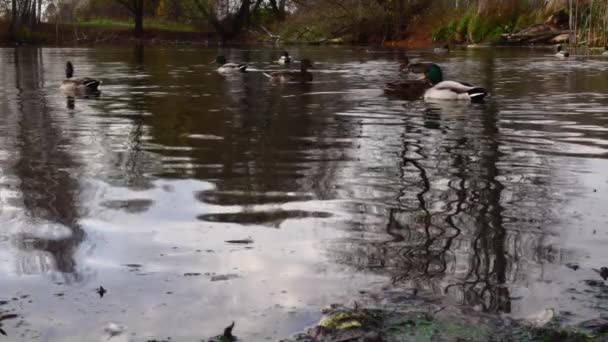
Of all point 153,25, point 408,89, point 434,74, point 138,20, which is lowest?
point 408,89

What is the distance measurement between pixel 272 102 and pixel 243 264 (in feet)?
35.3

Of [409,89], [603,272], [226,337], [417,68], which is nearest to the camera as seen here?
[226,337]

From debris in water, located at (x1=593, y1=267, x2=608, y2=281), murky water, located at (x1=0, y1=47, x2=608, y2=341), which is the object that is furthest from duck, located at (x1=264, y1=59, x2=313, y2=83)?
debris in water, located at (x1=593, y1=267, x2=608, y2=281)

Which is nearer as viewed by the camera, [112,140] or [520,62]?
[112,140]

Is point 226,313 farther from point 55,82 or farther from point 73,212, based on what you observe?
point 55,82

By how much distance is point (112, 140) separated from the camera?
1089cm

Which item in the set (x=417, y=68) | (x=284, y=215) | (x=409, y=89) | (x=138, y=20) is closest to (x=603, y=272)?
(x=284, y=215)

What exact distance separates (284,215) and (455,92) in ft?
30.3

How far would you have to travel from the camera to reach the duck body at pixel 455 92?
15.1 meters

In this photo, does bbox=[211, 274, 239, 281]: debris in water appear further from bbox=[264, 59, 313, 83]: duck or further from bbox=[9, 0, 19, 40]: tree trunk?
bbox=[9, 0, 19, 40]: tree trunk

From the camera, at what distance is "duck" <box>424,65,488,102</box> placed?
15.1 m

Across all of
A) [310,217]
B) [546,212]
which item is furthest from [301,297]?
[546,212]

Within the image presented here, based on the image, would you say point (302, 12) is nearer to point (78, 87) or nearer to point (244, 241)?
point (78, 87)

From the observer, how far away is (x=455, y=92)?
15344mm
